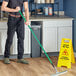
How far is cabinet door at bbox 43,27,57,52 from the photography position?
203 inches

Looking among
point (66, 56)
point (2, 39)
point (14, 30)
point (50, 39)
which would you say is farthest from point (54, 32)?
point (2, 39)

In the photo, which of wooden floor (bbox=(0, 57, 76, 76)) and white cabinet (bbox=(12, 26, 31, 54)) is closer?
wooden floor (bbox=(0, 57, 76, 76))

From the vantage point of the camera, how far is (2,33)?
492 cm

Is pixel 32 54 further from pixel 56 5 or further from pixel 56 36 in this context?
pixel 56 5

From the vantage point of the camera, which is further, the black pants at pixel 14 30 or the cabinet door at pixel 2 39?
the cabinet door at pixel 2 39

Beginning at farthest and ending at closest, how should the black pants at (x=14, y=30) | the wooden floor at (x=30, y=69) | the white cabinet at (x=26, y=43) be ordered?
the white cabinet at (x=26, y=43) → the black pants at (x=14, y=30) → the wooden floor at (x=30, y=69)

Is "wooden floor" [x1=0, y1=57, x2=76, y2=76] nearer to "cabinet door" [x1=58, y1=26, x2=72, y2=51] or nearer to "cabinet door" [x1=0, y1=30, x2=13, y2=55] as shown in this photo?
"cabinet door" [x1=0, y1=30, x2=13, y2=55]

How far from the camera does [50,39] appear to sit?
5199mm

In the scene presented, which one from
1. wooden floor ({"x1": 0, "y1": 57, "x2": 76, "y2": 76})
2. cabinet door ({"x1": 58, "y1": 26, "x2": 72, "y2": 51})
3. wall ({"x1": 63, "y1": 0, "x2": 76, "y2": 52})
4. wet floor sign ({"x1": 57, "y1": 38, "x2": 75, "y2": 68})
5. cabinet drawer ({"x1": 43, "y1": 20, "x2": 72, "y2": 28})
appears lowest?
wooden floor ({"x1": 0, "y1": 57, "x2": 76, "y2": 76})

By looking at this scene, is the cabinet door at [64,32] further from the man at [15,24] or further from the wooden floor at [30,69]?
the man at [15,24]

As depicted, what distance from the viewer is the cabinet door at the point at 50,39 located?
203 inches

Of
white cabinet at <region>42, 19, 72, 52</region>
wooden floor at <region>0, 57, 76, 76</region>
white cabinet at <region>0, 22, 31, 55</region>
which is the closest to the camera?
wooden floor at <region>0, 57, 76, 76</region>

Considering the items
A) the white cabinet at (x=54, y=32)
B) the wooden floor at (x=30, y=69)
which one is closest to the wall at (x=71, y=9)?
the white cabinet at (x=54, y=32)

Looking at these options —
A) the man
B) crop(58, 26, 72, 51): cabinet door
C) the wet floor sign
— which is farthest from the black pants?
crop(58, 26, 72, 51): cabinet door
